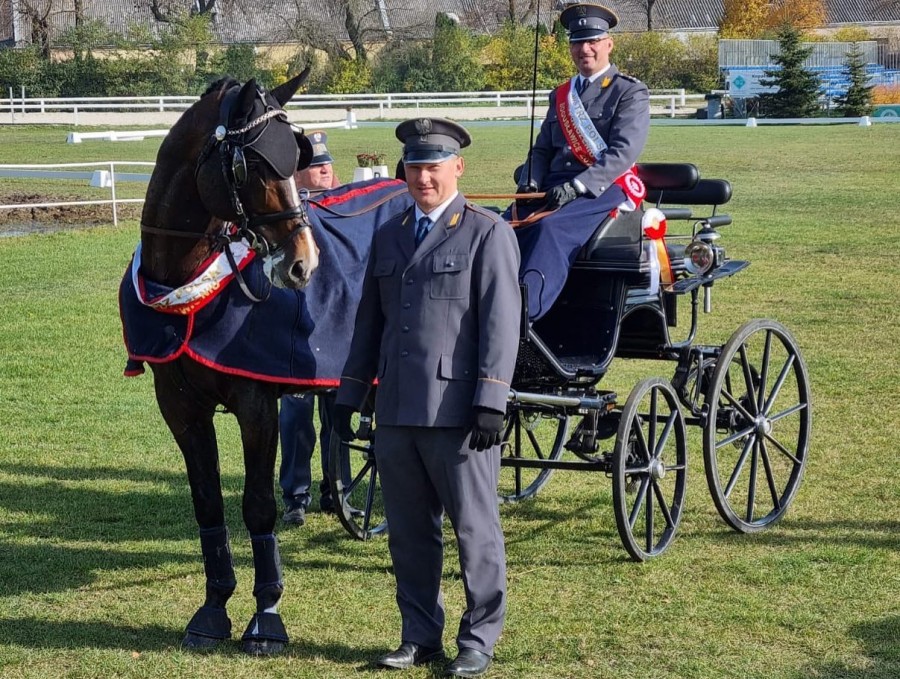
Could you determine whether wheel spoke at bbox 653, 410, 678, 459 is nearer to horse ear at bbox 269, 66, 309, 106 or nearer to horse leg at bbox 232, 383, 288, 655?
horse leg at bbox 232, 383, 288, 655

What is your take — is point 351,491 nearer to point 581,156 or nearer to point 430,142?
point 581,156

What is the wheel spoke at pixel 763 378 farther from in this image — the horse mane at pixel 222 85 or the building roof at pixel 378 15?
the building roof at pixel 378 15

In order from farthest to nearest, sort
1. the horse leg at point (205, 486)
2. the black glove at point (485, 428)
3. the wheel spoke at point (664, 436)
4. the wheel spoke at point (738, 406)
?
the wheel spoke at point (738, 406)
the wheel spoke at point (664, 436)
the horse leg at point (205, 486)
the black glove at point (485, 428)

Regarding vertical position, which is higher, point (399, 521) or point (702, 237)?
point (702, 237)

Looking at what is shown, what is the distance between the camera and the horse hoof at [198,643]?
5.20 meters

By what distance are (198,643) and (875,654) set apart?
2660 mm

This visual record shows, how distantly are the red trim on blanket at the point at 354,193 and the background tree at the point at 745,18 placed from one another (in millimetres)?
61386

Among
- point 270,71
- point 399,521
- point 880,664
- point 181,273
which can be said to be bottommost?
point 880,664

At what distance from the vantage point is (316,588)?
594 centimetres

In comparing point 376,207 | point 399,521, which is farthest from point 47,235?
point 399,521

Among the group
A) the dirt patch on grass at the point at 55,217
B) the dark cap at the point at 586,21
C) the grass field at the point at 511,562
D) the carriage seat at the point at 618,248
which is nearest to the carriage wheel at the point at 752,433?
the grass field at the point at 511,562

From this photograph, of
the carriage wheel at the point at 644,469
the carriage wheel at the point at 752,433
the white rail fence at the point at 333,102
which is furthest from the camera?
the white rail fence at the point at 333,102

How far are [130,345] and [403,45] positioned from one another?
55280 mm

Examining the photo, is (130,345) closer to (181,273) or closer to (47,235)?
(181,273)
